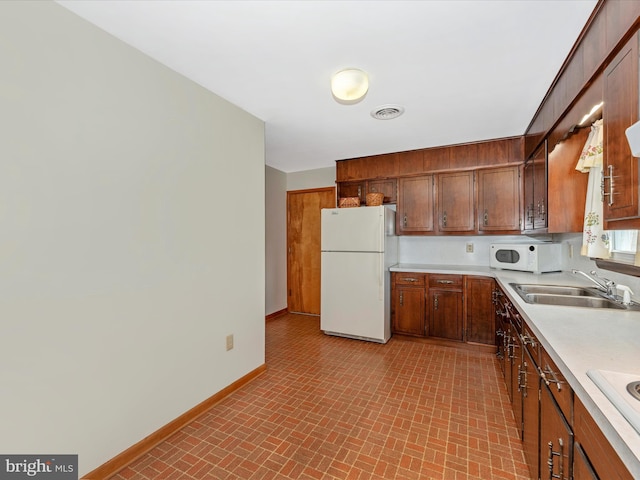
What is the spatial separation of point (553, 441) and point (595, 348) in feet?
1.28

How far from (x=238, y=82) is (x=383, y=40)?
104cm

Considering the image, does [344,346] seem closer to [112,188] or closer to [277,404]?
[277,404]

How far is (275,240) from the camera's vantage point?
476 centimetres

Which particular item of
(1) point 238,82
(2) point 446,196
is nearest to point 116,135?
(1) point 238,82

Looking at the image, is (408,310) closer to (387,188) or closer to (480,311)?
(480,311)

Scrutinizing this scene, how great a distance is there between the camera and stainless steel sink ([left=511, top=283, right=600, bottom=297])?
2189 mm

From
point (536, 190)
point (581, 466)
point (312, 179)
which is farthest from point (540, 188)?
point (312, 179)

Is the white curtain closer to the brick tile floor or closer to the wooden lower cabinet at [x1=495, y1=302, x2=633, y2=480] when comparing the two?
the wooden lower cabinet at [x1=495, y1=302, x2=633, y2=480]

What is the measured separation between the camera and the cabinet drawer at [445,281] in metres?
3.40

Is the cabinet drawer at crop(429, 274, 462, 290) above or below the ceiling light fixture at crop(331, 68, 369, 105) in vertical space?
below

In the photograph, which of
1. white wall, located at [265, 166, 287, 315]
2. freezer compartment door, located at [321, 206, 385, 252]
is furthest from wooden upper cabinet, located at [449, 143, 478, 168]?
white wall, located at [265, 166, 287, 315]

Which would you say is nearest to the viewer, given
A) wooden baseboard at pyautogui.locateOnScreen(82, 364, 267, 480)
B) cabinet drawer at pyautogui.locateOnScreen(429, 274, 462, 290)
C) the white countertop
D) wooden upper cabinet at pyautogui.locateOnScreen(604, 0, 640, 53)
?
the white countertop
